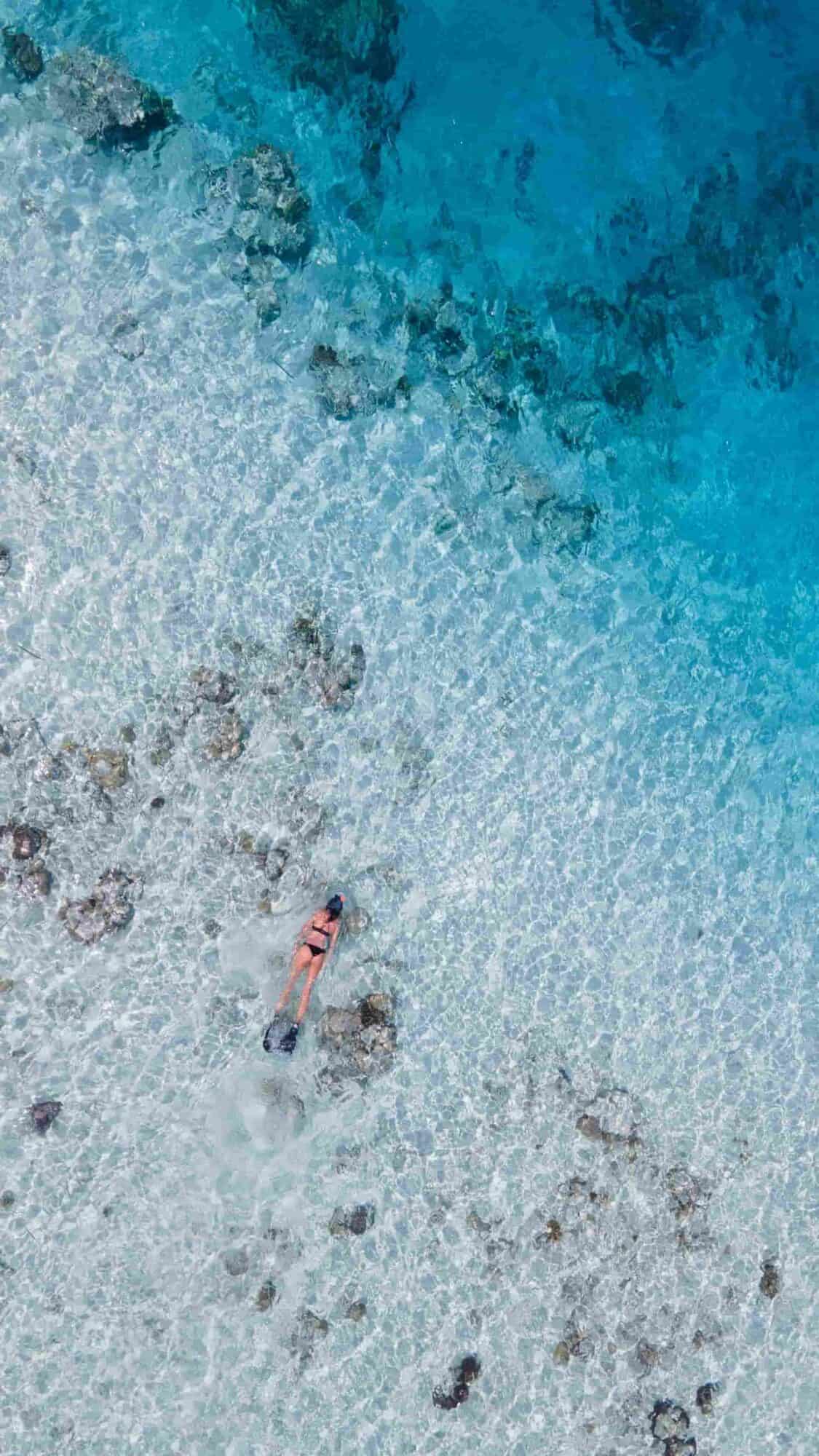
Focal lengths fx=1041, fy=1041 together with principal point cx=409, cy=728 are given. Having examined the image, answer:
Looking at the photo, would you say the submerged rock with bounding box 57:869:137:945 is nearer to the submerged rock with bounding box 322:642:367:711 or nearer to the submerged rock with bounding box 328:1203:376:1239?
the submerged rock with bounding box 322:642:367:711

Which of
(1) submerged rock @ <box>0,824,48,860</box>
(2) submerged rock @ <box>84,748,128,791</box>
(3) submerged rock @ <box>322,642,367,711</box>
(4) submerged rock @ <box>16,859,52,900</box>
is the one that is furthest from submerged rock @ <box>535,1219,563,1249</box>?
(1) submerged rock @ <box>0,824,48,860</box>

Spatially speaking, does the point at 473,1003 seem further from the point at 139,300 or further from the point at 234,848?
the point at 139,300

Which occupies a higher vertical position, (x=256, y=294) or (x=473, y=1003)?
(x=256, y=294)

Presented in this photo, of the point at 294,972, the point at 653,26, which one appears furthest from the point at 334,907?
the point at 653,26

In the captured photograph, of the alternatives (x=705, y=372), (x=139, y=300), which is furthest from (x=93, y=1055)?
(x=705, y=372)

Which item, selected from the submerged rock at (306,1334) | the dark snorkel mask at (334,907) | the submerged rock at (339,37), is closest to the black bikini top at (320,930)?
the dark snorkel mask at (334,907)

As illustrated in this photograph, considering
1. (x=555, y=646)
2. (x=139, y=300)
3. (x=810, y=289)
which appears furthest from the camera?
(x=810, y=289)

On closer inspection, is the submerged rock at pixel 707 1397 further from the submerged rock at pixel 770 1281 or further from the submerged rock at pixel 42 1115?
the submerged rock at pixel 42 1115
